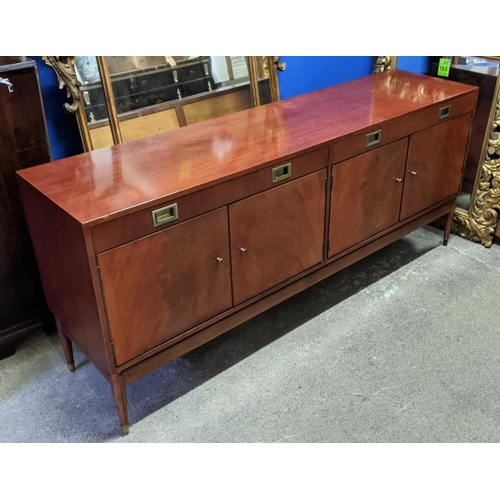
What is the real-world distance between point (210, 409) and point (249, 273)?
19.0 inches

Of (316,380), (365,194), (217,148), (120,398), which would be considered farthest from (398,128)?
(120,398)

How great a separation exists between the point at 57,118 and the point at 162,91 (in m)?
0.40

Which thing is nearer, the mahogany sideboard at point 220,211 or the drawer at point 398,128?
the mahogany sideboard at point 220,211

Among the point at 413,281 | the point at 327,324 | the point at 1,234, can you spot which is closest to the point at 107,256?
the point at 1,234

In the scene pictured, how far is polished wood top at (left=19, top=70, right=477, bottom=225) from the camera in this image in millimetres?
1685

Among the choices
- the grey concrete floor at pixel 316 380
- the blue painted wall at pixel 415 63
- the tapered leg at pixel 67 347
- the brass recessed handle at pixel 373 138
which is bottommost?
the grey concrete floor at pixel 316 380

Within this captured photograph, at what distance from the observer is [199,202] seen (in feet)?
5.73

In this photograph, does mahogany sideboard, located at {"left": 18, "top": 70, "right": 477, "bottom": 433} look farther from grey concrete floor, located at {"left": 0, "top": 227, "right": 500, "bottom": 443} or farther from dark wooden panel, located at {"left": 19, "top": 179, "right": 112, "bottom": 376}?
grey concrete floor, located at {"left": 0, "top": 227, "right": 500, "bottom": 443}

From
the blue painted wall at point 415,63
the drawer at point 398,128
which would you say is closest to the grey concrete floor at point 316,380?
the drawer at point 398,128

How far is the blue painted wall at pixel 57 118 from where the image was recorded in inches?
80.1

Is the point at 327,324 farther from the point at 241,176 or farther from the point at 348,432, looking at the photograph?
the point at 241,176

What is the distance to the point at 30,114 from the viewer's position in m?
1.95

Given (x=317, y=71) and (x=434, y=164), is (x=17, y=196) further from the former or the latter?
(x=434, y=164)

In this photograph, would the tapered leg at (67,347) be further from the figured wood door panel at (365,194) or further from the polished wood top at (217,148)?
the figured wood door panel at (365,194)
